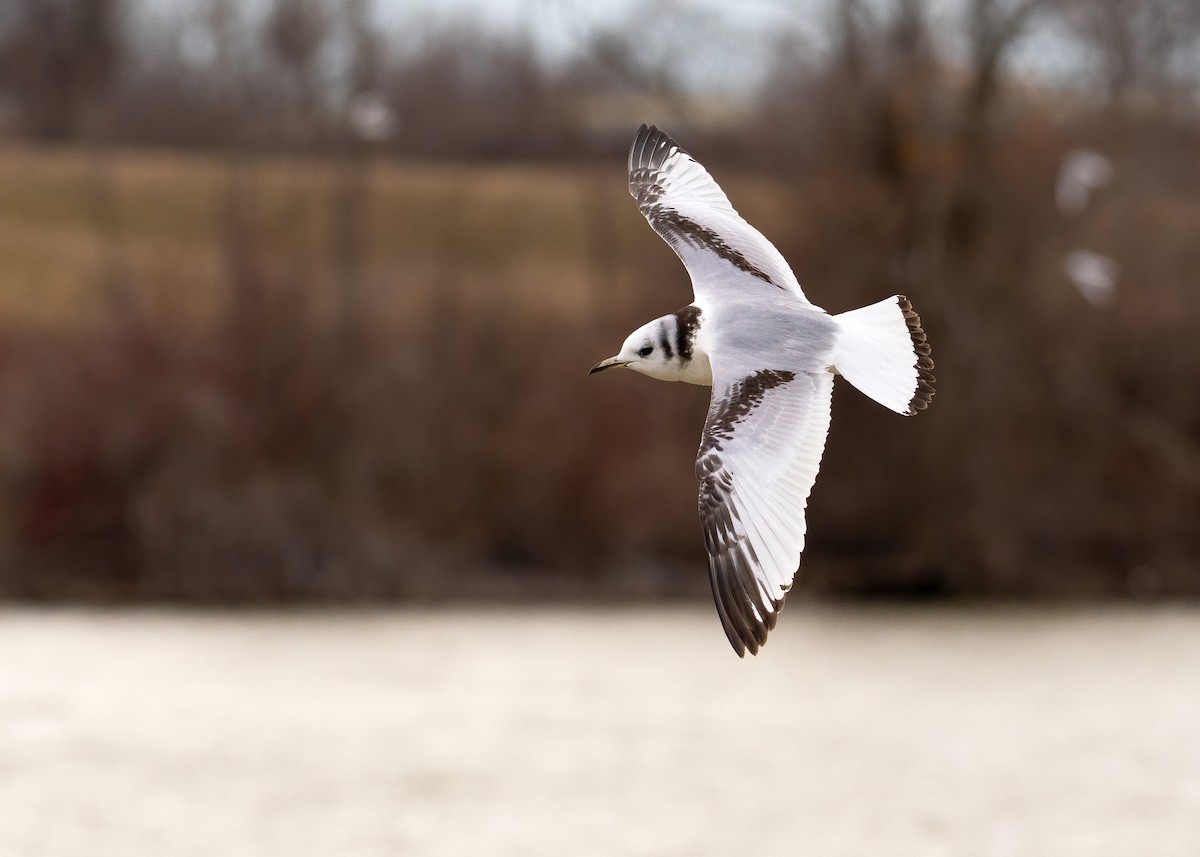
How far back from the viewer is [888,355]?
24.6 ft

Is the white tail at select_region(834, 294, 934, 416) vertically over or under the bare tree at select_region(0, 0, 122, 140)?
under

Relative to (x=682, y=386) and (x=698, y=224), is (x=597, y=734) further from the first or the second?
(x=698, y=224)

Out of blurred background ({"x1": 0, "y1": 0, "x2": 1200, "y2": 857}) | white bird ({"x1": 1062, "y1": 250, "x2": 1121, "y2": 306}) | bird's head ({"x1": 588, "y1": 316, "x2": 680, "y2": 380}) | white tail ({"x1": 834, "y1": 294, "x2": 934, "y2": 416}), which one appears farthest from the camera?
white bird ({"x1": 1062, "y1": 250, "x2": 1121, "y2": 306})

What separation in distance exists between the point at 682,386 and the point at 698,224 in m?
14.1

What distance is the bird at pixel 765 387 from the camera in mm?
7219

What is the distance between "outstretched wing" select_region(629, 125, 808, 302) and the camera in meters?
8.21

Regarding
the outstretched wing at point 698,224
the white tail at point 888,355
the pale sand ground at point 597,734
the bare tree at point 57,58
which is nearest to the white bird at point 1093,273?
the pale sand ground at point 597,734

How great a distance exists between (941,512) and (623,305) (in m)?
4.95

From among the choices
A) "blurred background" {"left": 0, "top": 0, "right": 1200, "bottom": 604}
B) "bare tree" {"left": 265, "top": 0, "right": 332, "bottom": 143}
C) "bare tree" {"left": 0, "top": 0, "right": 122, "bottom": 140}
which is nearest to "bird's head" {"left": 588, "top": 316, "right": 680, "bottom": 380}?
"blurred background" {"left": 0, "top": 0, "right": 1200, "bottom": 604}

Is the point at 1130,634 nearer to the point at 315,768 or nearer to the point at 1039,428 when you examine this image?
the point at 1039,428

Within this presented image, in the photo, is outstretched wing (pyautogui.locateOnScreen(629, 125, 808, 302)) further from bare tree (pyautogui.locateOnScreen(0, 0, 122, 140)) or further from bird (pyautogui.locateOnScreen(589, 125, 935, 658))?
bare tree (pyautogui.locateOnScreen(0, 0, 122, 140))

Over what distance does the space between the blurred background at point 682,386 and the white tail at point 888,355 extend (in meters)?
13.0

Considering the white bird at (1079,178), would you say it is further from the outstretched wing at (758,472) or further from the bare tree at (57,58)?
the bare tree at (57,58)

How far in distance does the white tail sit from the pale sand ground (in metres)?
8.51
